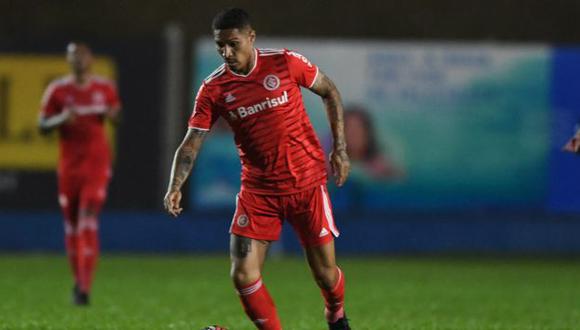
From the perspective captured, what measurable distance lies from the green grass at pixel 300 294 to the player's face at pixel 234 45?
9.44 ft

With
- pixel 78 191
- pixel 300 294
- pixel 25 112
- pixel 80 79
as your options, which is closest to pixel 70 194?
pixel 78 191

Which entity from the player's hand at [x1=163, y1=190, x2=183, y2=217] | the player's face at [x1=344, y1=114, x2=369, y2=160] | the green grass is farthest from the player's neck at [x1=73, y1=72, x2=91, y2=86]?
the player's face at [x1=344, y1=114, x2=369, y2=160]

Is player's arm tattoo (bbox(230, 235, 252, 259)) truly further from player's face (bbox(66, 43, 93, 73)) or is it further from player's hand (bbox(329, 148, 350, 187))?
player's face (bbox(66, 43, 93, 73))

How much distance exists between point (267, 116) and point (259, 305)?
1.19 metres

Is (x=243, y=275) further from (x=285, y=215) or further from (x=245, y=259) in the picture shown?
(x=285, y=215)

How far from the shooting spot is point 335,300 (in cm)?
874

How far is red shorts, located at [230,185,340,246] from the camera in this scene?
834 centimetres

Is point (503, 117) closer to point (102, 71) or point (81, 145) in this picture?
point (102, 71)

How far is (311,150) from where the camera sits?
338 inches

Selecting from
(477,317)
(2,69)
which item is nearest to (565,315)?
(477,317)

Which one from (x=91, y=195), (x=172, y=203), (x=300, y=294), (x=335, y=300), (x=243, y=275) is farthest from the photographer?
(x=300, y=294)

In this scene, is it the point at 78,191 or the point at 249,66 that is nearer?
the point at 249,66

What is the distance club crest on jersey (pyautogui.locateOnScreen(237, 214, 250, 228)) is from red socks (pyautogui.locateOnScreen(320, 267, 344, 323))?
753 mm

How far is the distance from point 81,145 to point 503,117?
9879 millimetres
